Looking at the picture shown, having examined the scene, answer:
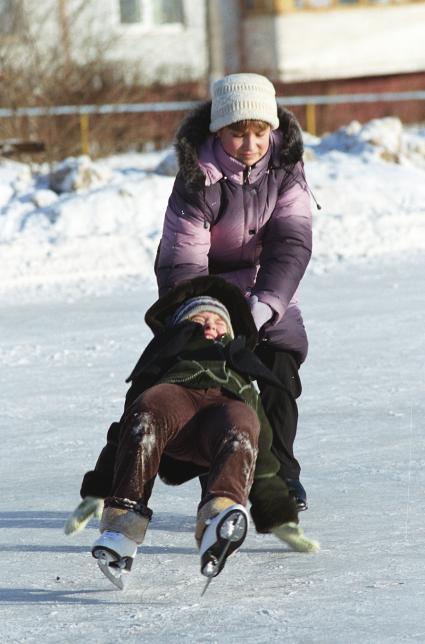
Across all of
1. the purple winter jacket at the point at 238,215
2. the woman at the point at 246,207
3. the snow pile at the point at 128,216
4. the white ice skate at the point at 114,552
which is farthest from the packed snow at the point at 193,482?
the purple winter jacket at the point at 238,215

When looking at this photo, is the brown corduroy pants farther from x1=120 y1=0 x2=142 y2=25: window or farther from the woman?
x1=120 y1=0 x2=142 y2=25: window

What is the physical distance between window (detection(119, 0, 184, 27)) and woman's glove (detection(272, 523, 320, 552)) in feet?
71.7

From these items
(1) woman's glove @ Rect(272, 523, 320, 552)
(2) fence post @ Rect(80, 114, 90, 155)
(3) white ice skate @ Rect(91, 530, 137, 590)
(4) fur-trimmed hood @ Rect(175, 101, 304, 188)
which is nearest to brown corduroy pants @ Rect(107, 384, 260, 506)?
(3) white ice skate @ Rect(91, 530, 137, 590)

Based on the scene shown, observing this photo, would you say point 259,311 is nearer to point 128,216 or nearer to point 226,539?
point 226,539

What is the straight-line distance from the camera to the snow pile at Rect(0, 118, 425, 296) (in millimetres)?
10078

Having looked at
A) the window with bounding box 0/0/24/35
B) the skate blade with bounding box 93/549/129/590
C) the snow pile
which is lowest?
the window with bounding box 0/0/24/35

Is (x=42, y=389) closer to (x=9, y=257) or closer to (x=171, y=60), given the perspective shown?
(x=9, y=257)

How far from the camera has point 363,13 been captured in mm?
24953

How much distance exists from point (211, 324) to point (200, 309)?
0.17 feet

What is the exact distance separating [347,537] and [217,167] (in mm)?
1145

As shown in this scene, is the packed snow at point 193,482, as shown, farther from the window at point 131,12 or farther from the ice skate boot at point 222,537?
the window at point 131,12

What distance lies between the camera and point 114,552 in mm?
3279

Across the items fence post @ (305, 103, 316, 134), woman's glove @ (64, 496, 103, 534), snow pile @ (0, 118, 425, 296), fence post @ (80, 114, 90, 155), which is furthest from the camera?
fence post @ (305, 103, 316, 134)

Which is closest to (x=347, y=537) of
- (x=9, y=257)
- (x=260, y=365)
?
(x=260, y=365)
